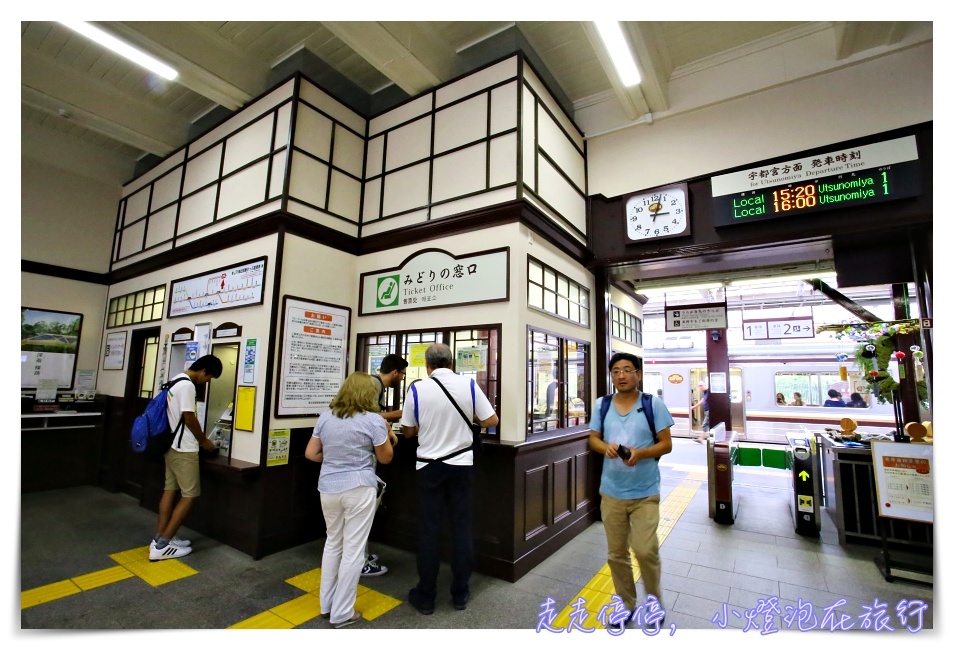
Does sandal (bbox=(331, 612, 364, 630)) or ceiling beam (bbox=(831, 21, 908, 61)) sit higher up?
ceiling beam (bbox=(831, 21, 908, 61))

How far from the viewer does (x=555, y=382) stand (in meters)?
4.21

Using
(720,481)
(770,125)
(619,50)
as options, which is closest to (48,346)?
(619,50)

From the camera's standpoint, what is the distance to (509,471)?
332cm

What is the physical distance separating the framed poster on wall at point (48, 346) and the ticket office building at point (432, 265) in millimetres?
1770

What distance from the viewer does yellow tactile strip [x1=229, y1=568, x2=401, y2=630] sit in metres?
2.54

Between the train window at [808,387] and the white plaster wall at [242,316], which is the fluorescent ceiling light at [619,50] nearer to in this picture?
the white plaster wall at [242,316]

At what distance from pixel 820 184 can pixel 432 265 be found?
351 centimetres

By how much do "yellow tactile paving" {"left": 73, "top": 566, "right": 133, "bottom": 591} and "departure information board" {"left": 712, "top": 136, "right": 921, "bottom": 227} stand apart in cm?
566

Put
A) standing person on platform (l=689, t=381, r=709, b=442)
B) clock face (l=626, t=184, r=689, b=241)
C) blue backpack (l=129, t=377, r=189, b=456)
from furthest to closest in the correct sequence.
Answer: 1. standing person on platform (l=689, t=381, r=709, b=442)
2. clock face (l=626, t=184, r=689, b=241)
3. blue backpack (l=129, t=377, r=189, b=456)

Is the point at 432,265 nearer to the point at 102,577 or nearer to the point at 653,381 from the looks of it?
the point at 102,577

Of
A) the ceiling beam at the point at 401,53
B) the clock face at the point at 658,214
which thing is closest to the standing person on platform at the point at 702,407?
the clock face at the point at 658,214

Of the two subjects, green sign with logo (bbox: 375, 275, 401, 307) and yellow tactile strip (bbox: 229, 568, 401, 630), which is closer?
yellow tactile strip (bbox: 229, 568, 401, 630)

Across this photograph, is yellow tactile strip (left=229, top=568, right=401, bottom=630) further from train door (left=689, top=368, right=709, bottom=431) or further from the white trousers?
train door (left=689, top=368, right=709, bottom=431)

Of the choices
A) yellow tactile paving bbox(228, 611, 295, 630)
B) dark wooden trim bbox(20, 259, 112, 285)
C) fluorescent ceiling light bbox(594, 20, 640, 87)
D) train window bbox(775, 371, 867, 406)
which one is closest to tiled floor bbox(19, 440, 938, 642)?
yellow tactile paving bbox(228, 611, 295, 630)
